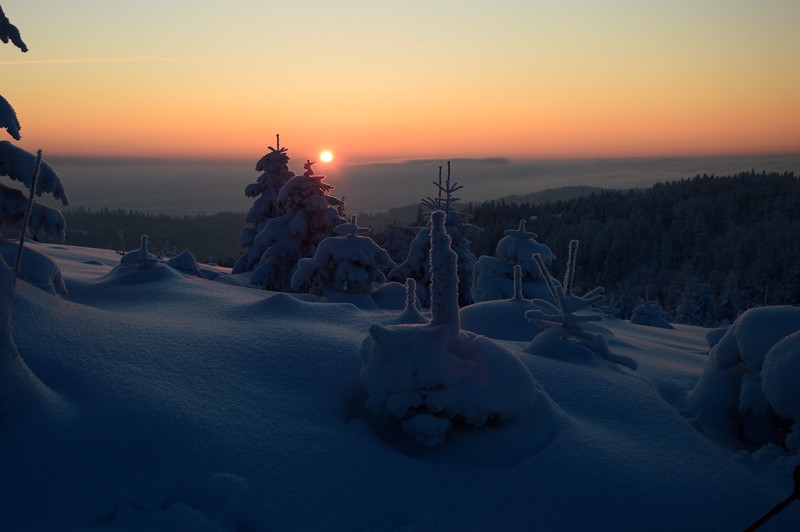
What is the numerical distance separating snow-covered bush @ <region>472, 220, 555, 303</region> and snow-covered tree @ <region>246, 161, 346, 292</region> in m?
7.50

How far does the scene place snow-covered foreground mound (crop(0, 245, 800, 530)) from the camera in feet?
10.1

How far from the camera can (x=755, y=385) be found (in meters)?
5.20

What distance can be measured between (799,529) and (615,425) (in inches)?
56.7

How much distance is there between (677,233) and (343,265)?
12356 centimetres

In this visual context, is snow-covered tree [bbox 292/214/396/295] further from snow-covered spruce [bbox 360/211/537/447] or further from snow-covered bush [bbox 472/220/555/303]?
snow-covered spruce [bbox 360/211/537/447]

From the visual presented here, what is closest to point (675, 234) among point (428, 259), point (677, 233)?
point (677, 233)

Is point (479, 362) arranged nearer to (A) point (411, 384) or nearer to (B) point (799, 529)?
(A) point (411, 384)

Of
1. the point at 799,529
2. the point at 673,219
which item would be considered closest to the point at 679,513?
the point at 799,529

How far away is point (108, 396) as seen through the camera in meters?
3.82

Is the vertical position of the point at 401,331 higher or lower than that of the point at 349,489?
higher

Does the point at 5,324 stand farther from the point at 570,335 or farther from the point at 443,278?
the point at 570,335

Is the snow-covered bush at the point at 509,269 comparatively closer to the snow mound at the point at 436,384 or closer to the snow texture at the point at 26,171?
the snow texture at the point at 26,171

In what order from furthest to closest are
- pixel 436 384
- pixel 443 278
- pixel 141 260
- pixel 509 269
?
pixel 509 269
pixel 141 260
pixel 443 278
pixel 436 384

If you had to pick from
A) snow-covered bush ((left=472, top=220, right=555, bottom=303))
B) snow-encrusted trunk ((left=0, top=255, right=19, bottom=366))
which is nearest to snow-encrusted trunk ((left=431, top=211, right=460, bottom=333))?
snow-encrusted trunk ((left=0, top=255, right=19, bottom=366))
